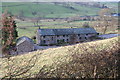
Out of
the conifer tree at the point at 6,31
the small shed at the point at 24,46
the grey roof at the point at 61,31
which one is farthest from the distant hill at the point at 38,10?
the conifer tree at the point at 6,31

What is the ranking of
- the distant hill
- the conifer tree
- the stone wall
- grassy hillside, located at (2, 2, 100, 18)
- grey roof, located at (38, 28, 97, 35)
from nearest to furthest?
the conifer tree → the stone wall → grey roof, located at (38, 28, 97, 35) → the distant hill → grassy hillside, located at (2, 2, 100, 18)

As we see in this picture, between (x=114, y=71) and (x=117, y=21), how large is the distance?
1265 inches

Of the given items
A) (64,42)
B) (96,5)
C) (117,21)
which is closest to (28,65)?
(64,42)

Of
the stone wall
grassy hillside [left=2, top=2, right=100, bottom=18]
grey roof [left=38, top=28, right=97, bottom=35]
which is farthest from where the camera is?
grassy hillside [left=2, top=2, right=100, bottom=18]

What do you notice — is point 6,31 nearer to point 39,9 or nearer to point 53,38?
point 53,38

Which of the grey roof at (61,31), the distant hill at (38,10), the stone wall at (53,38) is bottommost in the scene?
the stone wall at (53,38)

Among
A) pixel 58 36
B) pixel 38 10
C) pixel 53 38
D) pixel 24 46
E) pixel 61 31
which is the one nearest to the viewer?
pixel 24 46

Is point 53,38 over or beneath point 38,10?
beneath

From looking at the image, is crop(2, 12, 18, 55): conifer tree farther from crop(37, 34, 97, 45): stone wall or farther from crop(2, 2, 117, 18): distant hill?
→ crop(2, 2, 117, 18): distant hill

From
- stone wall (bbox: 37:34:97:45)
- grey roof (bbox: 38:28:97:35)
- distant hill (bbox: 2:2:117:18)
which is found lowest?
stone wall (bbox: 37:34:97:45)

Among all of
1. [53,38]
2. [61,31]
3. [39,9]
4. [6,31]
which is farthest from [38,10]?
[6,31]

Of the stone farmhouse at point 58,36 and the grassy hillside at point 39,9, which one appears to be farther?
the grassy hillside at point 39,9

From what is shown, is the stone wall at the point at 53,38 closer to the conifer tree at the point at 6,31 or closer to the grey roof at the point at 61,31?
the grey roof at the point at 61,31

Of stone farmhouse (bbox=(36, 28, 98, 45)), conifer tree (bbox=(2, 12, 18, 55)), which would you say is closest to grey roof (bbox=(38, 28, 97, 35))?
stone farmhouse (bbox=(36, 28, 98, 45))
